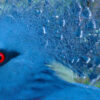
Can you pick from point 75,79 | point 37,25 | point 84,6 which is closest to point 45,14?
point 37,25

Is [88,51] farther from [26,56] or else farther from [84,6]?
[26,56]

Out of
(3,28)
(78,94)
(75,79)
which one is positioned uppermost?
(3,28)

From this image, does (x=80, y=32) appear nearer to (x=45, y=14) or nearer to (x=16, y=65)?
(x=45, y=14)

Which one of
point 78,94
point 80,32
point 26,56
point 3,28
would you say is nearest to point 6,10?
point 3,28

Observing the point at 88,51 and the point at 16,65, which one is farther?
the point at 88,51

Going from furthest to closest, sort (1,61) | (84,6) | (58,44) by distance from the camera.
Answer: (84,6)
(58,44)
(1,61)

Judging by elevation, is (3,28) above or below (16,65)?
above

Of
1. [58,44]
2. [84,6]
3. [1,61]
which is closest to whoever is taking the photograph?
[1,61]
